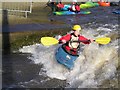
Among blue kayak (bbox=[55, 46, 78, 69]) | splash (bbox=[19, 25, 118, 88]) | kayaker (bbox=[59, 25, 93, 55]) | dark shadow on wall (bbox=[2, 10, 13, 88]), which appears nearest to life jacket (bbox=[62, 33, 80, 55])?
kayaker (bbox=[59, 25, 93, 55])

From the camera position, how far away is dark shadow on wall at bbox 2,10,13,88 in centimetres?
1005

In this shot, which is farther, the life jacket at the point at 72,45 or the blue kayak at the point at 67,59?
the life jacket at the point at 72,45

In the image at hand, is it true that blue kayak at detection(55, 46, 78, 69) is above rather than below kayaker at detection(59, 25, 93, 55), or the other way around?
below

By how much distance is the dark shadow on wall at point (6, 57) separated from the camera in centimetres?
1005

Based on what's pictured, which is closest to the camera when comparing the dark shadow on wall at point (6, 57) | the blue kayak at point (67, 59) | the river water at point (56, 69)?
the river water at point (56, 69)

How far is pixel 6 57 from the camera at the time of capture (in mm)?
12484

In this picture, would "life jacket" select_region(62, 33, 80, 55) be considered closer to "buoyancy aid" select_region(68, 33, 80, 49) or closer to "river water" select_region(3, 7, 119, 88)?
"buoyancy aid" select_region(68, 33, 80, 49)

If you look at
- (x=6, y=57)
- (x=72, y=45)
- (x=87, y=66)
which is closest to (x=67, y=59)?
(x=72, y=45)

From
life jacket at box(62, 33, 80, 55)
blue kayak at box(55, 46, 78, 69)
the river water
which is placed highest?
life jacket at box(62, 33, 80, 55)

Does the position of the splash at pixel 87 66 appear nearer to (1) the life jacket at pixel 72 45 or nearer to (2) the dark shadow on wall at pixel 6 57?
(1) the life jacket at pixel 72 45

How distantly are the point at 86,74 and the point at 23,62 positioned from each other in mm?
2717

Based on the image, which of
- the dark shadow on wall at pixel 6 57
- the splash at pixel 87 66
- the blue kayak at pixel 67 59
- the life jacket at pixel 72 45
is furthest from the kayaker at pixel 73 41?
the dark shadow on wall at pixel 6 57

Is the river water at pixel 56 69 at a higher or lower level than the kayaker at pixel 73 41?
lower

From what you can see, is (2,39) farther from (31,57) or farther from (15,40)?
(31,57)
